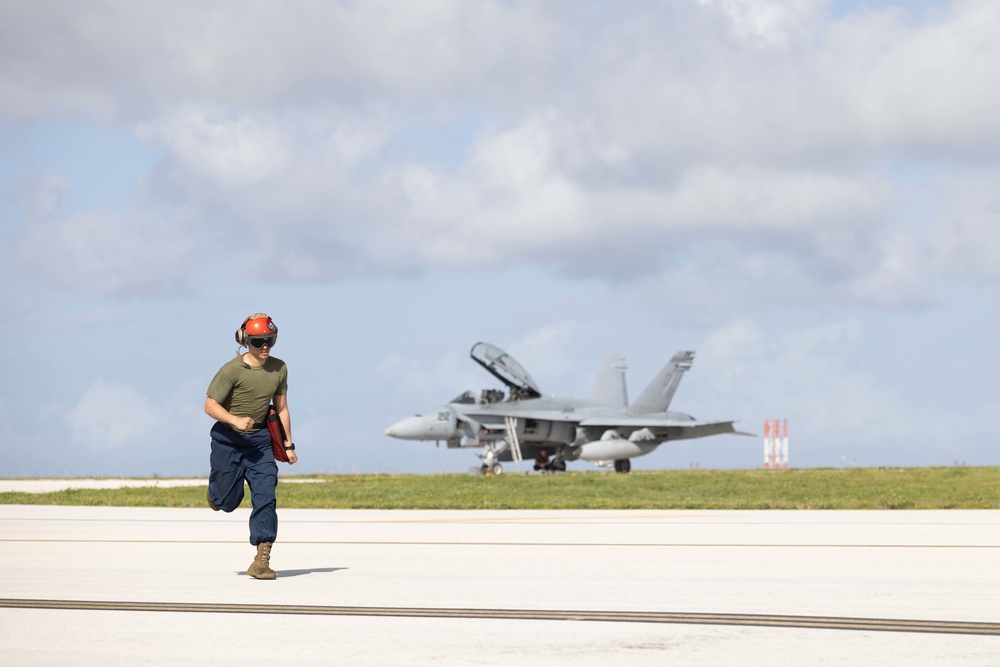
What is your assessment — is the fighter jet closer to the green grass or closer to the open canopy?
the open canopy

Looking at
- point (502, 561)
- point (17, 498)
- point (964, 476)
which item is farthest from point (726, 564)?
point (964, 476)

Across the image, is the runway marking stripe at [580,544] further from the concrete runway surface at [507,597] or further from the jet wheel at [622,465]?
the jet wheel at [622,465]

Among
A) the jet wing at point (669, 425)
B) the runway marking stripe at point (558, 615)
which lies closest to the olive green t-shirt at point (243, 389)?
the runway marking stripe at point (558, 615)

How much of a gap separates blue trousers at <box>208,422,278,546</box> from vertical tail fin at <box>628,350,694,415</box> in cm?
4513

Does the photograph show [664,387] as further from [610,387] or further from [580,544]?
[580,544]

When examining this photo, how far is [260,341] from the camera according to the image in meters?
9.86

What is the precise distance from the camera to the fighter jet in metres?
47.1

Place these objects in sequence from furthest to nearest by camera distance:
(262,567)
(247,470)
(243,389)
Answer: (247,470) → (243,389) → (262,567)

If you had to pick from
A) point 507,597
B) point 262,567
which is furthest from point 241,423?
point 507,597

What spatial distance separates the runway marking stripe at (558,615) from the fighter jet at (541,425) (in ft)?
124

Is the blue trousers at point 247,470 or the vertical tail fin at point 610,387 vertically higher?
the vertical tail fin at point 610,387

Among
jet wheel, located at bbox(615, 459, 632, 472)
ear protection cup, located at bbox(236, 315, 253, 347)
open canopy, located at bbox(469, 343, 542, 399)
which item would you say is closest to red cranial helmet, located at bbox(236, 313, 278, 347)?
ear protection cup, located at bbox(236, 315, 253, 347)

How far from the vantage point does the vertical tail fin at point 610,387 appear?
58.6 metres

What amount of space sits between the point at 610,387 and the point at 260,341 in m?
49.4
